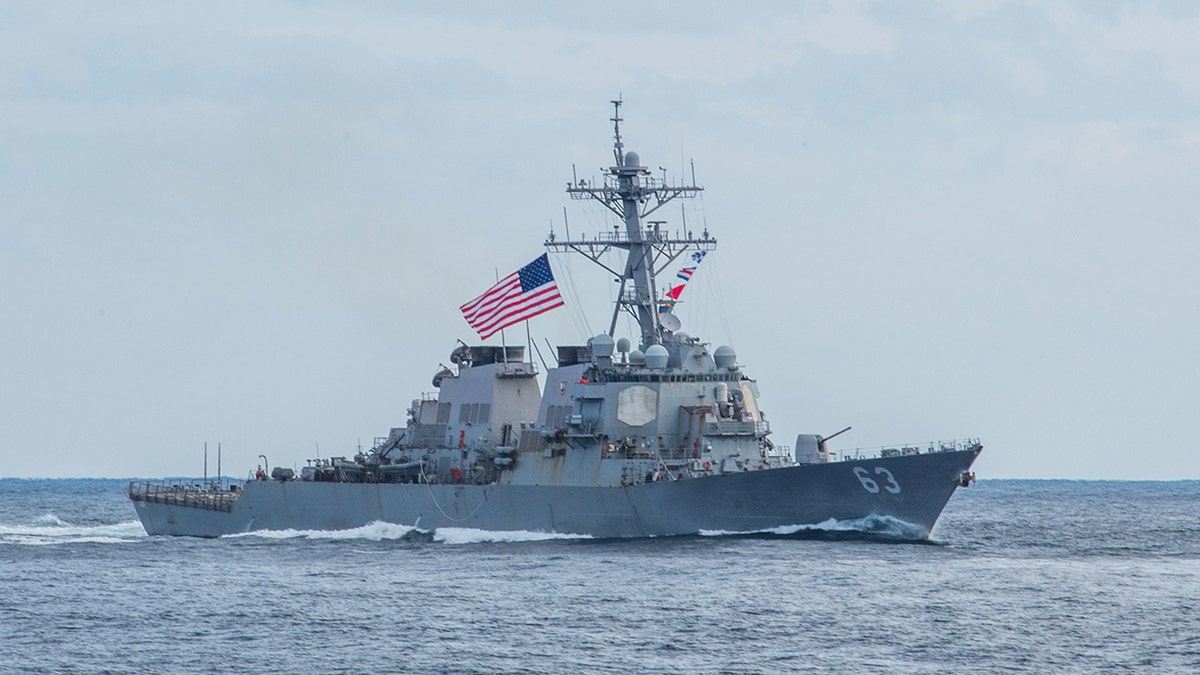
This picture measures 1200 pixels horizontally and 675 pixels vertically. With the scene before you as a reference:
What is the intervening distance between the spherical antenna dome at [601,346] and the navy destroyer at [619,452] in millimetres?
37

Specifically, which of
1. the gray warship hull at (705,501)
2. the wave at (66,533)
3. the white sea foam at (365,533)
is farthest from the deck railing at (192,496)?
the gray warship hull at (705,501)

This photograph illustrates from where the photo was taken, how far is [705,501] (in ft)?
129

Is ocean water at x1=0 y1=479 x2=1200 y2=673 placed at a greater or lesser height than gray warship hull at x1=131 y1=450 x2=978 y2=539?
lesser

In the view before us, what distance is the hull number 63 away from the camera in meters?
38.5

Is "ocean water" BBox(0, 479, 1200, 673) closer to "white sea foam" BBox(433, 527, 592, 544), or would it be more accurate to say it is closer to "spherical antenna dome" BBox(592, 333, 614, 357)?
"white sea foam" BBox(433, 527, 592, 544)

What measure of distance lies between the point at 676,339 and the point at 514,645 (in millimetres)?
17577

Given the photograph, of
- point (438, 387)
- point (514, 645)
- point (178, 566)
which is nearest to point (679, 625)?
point (514, 645)

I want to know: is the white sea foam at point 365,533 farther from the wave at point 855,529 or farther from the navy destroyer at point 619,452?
the wave at point 855,529

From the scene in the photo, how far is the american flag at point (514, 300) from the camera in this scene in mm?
43500

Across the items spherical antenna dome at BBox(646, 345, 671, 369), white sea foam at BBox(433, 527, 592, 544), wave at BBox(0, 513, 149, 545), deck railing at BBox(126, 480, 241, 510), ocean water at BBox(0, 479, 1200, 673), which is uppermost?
spherical antenna dome at BBox(646, 345, 671, 369)

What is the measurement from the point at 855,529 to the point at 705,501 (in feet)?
12.1

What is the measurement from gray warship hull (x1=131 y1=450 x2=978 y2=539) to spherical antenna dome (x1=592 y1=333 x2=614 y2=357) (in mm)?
3662

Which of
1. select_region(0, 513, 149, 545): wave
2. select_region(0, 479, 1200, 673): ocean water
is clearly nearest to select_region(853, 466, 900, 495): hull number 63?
select_region(0, 479, 1200, 673): ocean water

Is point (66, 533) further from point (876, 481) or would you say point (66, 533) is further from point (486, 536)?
point (876, 481)
